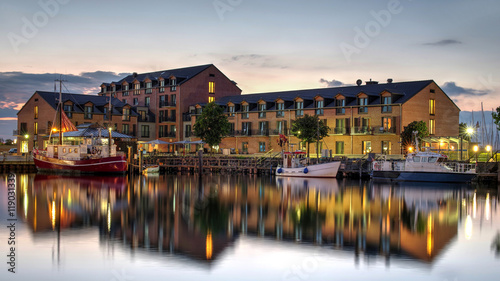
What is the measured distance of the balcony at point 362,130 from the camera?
65062mm

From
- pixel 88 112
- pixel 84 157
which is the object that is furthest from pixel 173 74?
pixel 84 157

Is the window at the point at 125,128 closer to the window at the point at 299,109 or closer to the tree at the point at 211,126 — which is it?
the tree at the point at 211,126

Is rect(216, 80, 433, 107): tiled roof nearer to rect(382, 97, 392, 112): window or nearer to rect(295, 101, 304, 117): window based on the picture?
rect(382, 97, 392, 112): window

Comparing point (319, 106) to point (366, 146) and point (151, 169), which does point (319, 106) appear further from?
point (151, 169)

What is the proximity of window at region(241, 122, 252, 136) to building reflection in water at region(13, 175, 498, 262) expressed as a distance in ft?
102

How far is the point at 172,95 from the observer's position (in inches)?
3501

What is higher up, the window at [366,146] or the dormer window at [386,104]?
the dormer window at [386,104]

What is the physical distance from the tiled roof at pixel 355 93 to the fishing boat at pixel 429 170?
14.6 meters

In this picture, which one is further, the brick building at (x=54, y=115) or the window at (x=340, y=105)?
the brick building at (x=54, y=115)

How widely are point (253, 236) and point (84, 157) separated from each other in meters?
43.8

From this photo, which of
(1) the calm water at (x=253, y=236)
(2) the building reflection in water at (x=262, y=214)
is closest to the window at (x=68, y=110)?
(2) the building reflection in water at (x=262, y=214)

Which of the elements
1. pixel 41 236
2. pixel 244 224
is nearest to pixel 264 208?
pixel 244 224

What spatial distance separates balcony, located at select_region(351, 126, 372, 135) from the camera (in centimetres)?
6506

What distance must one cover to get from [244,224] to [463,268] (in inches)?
419
